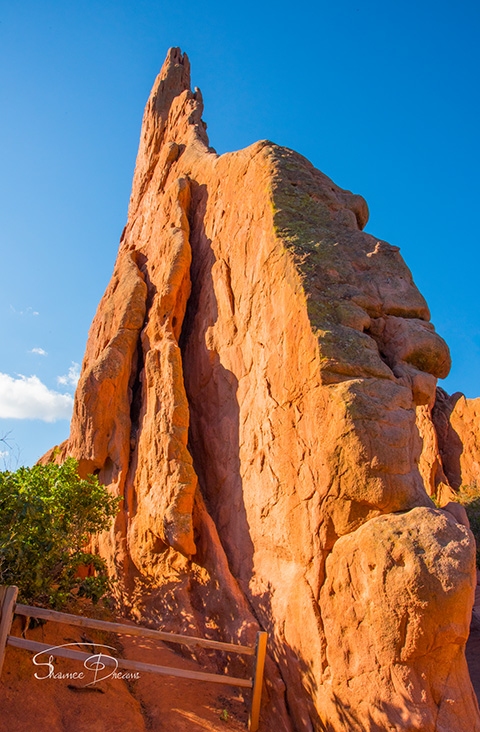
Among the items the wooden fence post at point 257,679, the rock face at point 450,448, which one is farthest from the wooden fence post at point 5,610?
the rock face at point 450,448

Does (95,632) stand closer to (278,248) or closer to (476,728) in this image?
(476,728)

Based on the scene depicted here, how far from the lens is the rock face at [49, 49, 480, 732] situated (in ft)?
21.6

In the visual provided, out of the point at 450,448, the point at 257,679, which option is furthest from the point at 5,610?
the point at 450,448

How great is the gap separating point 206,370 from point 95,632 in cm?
599

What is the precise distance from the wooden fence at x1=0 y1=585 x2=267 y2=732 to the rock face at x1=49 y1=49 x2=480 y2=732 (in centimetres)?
50

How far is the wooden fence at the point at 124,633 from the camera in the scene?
648 cm

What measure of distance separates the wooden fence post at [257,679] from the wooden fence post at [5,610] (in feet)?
11.8

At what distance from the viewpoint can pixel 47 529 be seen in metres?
8.02

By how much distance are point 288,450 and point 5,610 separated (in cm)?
492

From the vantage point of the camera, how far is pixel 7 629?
6410 millimetres

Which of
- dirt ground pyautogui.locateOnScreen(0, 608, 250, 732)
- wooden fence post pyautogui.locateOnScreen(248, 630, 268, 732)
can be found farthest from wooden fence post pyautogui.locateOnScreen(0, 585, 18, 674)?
wooden fence post pyautogui.locateOnScreen(248, 630, 268, 732)
